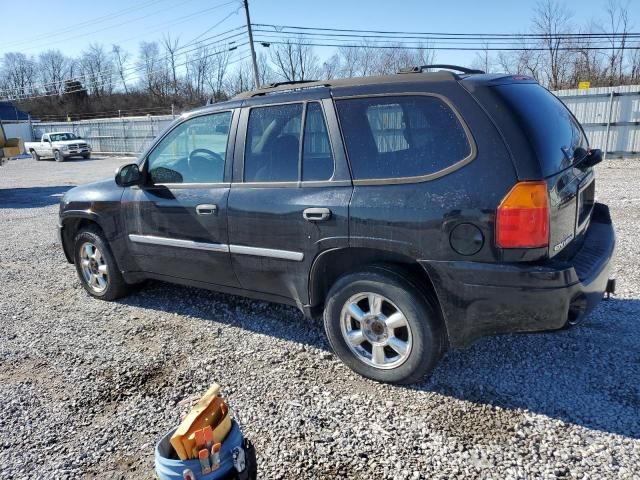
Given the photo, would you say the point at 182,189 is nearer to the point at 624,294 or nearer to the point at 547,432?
the point at 547,432

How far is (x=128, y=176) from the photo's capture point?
418cm

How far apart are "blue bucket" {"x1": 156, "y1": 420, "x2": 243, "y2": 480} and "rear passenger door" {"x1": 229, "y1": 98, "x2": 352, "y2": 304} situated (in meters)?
1.50

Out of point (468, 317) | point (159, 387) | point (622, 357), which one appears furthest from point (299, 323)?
point (622, 357)

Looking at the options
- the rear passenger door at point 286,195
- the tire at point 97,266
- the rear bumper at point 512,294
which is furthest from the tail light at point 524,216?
the tire at point 97,266

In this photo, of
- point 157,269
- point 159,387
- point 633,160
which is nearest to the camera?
point 159,387

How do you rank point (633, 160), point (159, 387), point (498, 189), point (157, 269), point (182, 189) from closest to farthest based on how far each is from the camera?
point (498, 189) → point (159, 387) → point (182, 189) → point (157, 269) → point (633, 160)

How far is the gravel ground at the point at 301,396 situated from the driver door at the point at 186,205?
1.89 ft

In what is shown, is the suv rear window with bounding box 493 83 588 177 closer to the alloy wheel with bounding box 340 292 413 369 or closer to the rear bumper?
the rear bumper

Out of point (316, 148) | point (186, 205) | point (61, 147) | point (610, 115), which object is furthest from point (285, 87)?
point (61, 147)

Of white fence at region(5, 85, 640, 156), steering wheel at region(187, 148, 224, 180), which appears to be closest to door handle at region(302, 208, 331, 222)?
steering wheel at region(187, 148, 224, 180)

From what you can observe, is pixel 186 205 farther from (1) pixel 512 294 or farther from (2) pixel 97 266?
(1) pixel 512 294

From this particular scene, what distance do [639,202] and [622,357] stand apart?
20.4 ft

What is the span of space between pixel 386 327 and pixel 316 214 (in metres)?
0.86

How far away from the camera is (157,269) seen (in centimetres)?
435
